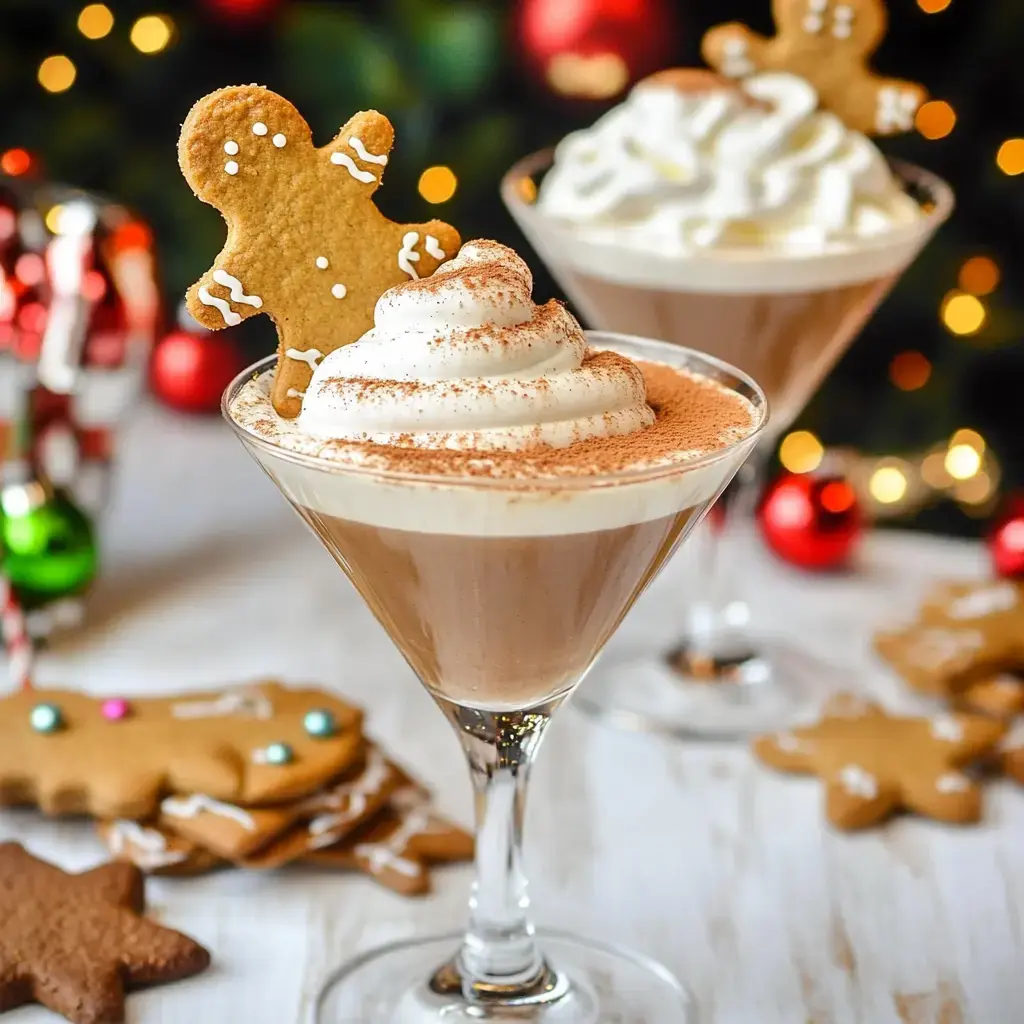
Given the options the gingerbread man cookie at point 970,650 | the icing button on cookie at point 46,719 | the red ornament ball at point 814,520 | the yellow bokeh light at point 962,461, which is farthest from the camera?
the yellow bokeh light at point 962,461

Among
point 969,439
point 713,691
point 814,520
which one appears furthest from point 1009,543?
point 969,439

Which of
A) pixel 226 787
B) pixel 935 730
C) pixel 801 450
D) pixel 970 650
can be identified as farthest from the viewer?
pixel 801 450

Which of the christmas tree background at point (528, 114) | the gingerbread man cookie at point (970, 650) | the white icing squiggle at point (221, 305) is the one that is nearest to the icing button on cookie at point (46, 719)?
the white icing squiggle at point (221, 305)

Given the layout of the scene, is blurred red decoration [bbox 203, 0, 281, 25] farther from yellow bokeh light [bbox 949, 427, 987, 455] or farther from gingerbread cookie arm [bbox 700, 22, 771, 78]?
yellow bokeh light [bbox 949, 427, 987, 455]

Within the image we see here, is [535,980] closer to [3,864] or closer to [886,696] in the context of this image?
[3,864]

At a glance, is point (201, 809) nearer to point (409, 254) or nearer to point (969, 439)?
point (409, 254)

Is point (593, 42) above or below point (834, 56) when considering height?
below

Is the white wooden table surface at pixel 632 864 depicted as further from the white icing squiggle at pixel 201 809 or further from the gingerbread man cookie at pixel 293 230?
the gingerbread man cookie at pixel 293 230
